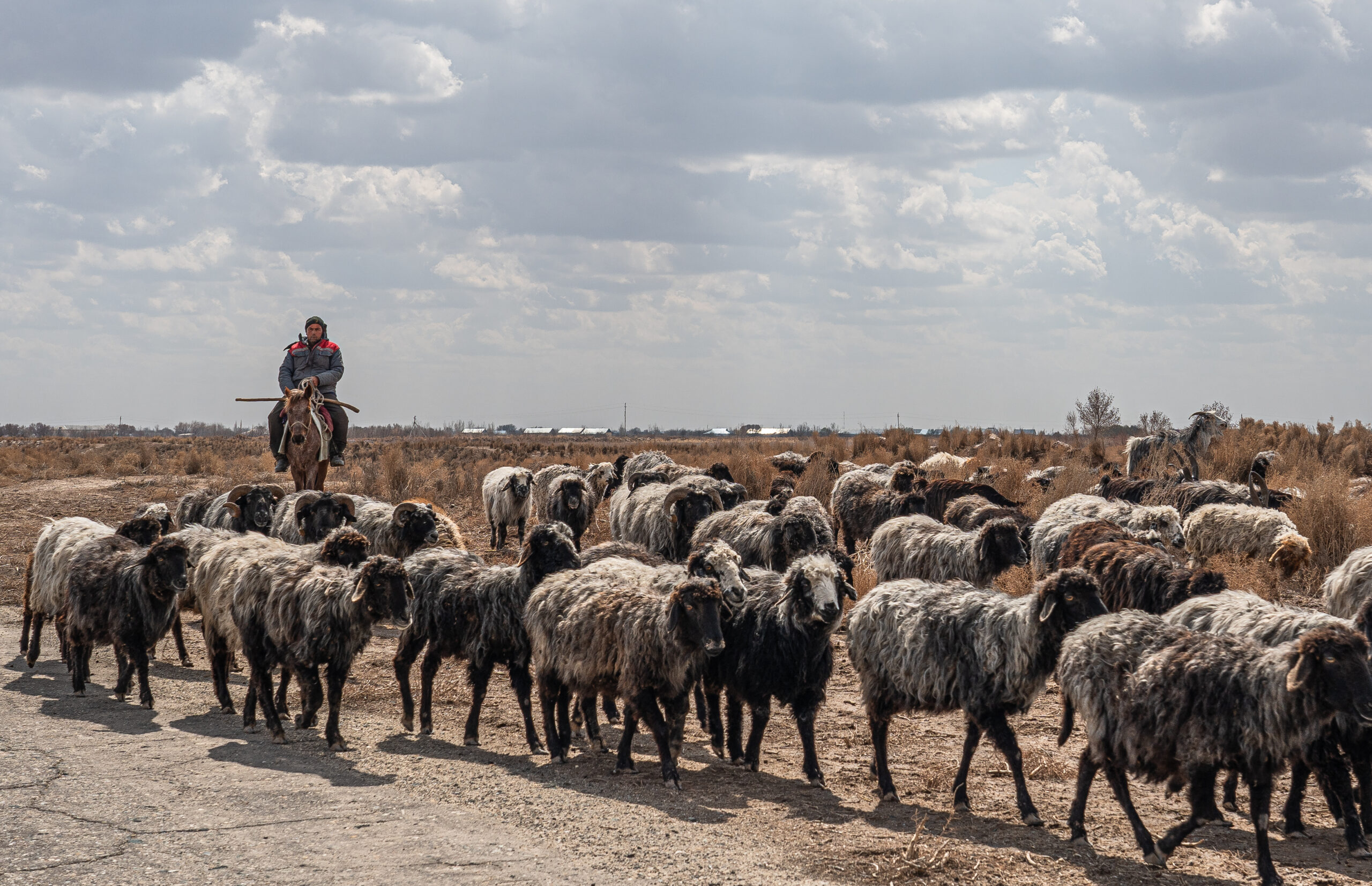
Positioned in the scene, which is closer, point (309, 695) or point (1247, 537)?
point (309, 695)

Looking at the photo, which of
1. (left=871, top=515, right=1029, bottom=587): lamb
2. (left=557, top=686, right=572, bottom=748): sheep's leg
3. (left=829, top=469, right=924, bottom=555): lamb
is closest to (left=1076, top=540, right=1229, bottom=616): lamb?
(left=871, top=515, right=1029, bottom=587): lamb

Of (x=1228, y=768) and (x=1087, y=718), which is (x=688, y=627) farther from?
(x=1228, y=768)

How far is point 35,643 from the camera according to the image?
40.0 ft

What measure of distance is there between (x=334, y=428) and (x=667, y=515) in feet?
19.1

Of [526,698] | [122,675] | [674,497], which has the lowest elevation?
[122,675]

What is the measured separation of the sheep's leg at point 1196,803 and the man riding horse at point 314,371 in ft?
43.7

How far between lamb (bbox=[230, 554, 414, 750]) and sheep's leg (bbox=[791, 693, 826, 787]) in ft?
10.8

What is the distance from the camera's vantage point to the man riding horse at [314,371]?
55.9 feet


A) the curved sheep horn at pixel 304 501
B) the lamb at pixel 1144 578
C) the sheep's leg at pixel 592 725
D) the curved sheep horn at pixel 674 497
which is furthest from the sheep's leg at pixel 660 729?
the curved sheep horn at pixel 304 501

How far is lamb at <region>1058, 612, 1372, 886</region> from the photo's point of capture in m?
6.30

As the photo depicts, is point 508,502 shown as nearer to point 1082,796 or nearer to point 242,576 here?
point 242,576

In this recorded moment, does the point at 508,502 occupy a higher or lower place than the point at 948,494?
lower

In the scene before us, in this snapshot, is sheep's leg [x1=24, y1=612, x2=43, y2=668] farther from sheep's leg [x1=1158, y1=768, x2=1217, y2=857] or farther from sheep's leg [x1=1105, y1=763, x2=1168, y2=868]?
sheep's leg [x1=1158, y1=768, x2=1217, y2=857]

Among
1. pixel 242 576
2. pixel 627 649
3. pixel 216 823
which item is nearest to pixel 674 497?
pixel 242 576
